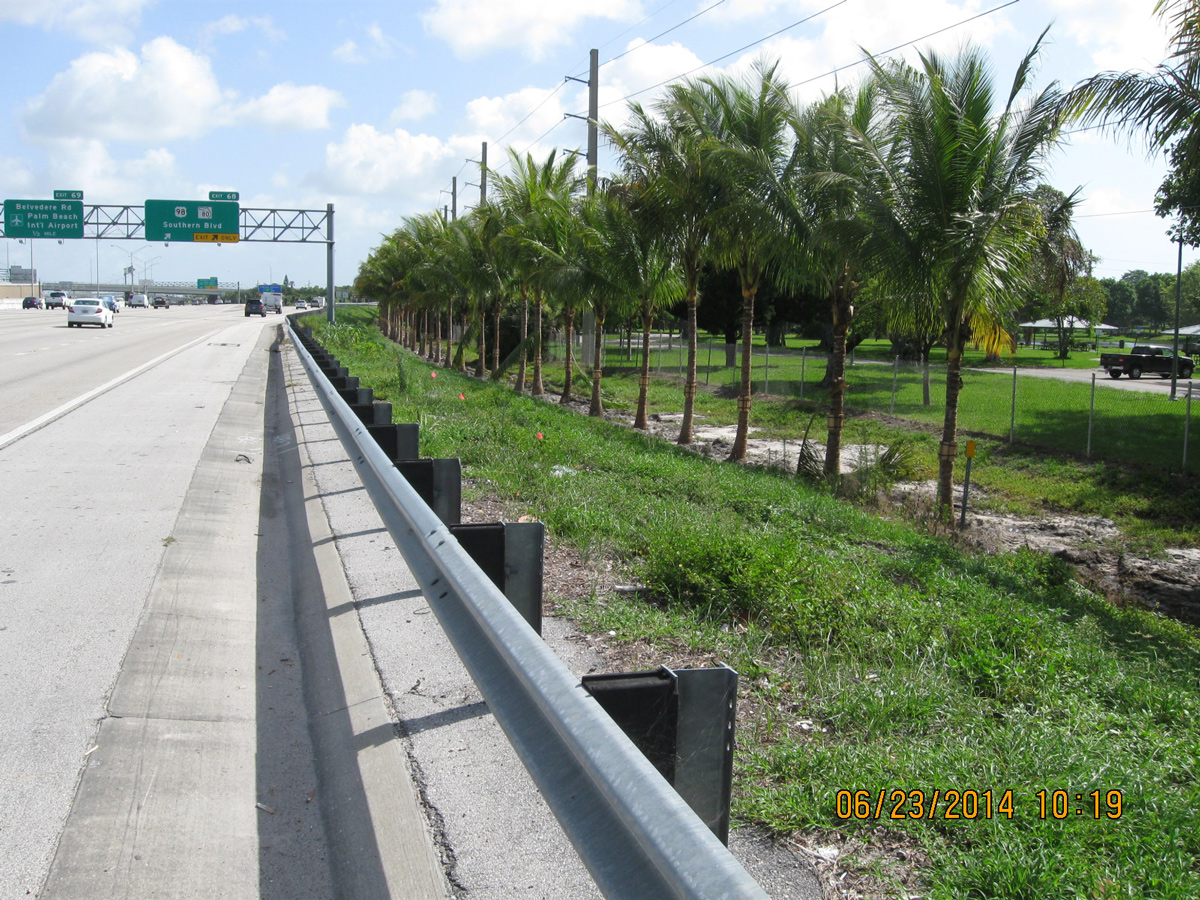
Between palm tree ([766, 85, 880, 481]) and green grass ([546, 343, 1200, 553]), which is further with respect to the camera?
green grass ([546, 343, 1200, 553])

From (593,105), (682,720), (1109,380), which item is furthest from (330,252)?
(682,720)

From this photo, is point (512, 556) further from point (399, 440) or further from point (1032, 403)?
point (1032, 403)

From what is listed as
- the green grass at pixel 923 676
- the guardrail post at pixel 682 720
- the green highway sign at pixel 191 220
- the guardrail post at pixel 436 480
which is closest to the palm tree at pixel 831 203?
the green grass at pixel 923 676

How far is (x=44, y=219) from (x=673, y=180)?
157 ft

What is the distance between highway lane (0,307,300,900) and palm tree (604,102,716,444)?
9.10 metres

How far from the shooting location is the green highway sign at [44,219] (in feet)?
173

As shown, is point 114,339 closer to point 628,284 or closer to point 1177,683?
point 628,284

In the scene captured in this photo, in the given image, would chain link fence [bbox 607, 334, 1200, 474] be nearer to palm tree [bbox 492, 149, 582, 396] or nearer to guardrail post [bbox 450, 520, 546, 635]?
palm tree [bbox 492, 149, 582, 396]

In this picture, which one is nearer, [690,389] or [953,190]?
[953,190]

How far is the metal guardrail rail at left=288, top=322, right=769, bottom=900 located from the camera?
6.41ft

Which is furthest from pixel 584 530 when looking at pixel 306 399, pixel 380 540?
pixel 306 399

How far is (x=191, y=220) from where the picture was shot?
52031 millimetres

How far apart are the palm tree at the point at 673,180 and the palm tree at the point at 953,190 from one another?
424cm

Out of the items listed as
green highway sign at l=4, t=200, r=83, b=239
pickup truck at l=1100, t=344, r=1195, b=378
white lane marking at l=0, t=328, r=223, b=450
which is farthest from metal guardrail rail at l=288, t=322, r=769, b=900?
green highway sign at l=4, t=200, r=83, b=239
